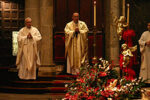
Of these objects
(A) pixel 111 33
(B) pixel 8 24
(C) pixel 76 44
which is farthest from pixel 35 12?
(A) pixel 111 33

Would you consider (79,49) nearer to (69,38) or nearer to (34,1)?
(69,38)

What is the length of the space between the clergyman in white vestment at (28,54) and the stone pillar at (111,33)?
2.54 metres

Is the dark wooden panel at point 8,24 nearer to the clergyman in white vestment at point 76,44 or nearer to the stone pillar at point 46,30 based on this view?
the stone pillar at point 46,30

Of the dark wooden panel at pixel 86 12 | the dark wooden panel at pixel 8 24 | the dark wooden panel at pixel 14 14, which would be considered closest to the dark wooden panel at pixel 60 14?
the dark wooden panel at pixel 86 12

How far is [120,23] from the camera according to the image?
453 cm

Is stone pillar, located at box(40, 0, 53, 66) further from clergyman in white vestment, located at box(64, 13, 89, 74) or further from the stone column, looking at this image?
the stone column

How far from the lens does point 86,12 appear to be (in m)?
11.3

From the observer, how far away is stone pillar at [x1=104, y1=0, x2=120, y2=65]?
1051 cm

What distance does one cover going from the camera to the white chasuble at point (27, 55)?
963cm

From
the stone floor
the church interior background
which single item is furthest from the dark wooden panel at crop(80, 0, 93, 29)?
the stone floor

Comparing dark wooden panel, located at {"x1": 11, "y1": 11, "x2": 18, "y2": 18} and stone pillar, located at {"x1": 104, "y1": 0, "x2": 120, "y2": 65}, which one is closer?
stone pillar, located at {"x1": 104, "y1": 0, "x2": 120, "y2": 65}

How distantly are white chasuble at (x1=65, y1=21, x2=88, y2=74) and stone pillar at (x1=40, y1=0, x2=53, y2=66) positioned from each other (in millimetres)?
1117

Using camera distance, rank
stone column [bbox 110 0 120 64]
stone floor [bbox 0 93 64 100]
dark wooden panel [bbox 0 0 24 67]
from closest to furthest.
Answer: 1. stone floor [bbox 0 93 64 100]
2. stone column [bbox 110 0 120 64]
3. dark wooden panel [bbox 0 0 24 67]

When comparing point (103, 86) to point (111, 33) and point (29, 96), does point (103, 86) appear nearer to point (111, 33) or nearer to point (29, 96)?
point (29, 96)
